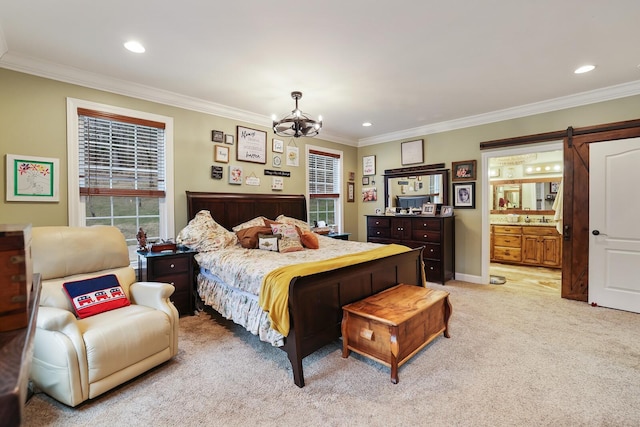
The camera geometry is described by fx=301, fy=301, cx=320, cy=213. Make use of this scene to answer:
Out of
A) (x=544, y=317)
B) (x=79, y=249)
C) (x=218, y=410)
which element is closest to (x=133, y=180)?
(x=79, y=249)

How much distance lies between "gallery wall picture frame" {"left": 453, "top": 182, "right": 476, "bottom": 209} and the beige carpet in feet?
7.25

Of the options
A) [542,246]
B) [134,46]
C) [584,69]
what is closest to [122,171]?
[134,46]

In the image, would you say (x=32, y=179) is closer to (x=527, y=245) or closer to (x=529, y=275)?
(x=529, y=275)

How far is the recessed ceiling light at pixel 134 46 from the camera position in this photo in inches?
104

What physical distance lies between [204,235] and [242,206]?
921mm

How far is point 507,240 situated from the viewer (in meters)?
6.26

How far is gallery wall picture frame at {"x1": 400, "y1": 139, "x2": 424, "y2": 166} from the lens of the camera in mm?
5441

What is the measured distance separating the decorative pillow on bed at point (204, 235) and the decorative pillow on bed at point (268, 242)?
40 cm

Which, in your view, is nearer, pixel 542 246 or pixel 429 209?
pixel 429 209

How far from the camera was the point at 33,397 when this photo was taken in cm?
204

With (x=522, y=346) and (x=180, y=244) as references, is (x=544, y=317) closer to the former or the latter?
(x=522, y=346)

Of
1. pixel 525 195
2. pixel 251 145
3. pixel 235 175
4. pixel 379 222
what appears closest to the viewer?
pixel 235 175

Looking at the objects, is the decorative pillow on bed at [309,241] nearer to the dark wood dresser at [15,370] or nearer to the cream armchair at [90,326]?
the cream armchair at [90,326]

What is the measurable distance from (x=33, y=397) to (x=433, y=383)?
2.77m
